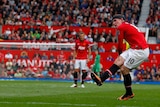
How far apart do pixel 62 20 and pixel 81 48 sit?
1645 cm

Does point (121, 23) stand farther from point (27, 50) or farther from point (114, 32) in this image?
point (114, 32)

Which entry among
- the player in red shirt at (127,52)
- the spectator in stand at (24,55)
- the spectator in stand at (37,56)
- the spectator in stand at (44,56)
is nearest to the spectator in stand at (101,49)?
the spectator in stand at (44,56)

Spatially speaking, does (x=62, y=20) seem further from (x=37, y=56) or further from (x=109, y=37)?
(x=37, y=56)

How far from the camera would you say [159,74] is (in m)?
35.1

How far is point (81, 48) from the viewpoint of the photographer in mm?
24641

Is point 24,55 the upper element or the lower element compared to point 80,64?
lower

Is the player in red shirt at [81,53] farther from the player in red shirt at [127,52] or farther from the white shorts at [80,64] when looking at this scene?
the player in red shirt at [127,52]

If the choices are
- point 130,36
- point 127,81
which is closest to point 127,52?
point 130,36

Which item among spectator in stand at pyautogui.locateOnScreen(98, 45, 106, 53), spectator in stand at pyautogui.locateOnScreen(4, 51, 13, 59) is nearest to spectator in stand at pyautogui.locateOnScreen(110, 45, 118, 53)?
spectator in stand at pyautogui.locateOnScreen(98, 45, 106, 53)

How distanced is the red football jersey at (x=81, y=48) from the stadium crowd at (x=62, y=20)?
928 centimetres

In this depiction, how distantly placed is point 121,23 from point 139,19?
90.5ft

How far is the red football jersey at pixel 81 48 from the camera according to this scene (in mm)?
24391

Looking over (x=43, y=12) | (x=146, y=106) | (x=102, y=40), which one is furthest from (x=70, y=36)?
(x=146, y=106)

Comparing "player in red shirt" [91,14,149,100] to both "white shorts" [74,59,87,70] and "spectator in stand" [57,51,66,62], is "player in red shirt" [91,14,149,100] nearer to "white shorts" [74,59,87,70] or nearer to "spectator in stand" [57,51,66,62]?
"white shorts" [74,59,87,70]
